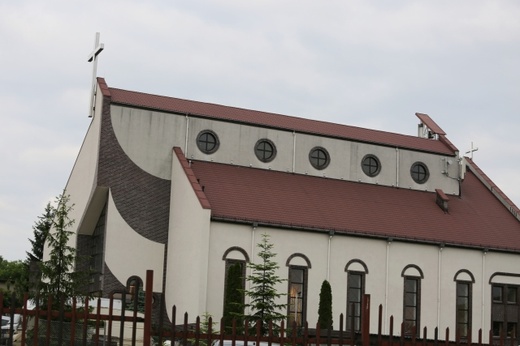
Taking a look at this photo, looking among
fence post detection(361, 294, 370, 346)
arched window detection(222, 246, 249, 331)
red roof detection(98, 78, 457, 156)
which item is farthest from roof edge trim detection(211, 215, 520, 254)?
fence post detection(361, 294, 370, 346)

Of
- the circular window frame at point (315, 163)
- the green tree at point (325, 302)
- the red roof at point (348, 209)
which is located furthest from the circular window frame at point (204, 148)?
the green tree at point (325, 302)

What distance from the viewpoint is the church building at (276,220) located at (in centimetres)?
3822

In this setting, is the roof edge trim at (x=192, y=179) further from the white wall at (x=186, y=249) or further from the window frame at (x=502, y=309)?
the window frame at (x=502, y=309)

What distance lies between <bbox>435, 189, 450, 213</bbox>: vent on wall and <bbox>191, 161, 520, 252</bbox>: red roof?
401 mm

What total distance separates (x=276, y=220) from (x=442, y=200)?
10.7 m

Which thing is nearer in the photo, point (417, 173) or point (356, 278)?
point (356, 278)

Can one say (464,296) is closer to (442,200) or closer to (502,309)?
(502,309)

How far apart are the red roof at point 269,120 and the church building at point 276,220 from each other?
0.48 ft

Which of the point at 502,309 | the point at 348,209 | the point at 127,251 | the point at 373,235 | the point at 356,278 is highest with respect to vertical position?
the point at 348,209

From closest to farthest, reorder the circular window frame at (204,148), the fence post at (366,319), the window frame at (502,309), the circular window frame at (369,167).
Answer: the fence post at (366,319), the circular window frame at (204,148), the window frame at (502,309), the circular window frame at (369,167)

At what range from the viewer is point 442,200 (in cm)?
4481

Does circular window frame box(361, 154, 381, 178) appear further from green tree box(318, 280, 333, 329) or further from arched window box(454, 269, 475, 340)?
green tree box(318, 280, 333, 329)

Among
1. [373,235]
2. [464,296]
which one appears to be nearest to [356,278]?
[373,235]

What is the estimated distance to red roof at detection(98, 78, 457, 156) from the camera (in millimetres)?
41406
